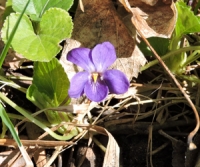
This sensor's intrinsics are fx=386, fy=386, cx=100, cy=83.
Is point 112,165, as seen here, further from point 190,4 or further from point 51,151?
point 190,4

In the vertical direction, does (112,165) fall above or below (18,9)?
below

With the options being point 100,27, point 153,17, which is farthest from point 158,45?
point 100,27

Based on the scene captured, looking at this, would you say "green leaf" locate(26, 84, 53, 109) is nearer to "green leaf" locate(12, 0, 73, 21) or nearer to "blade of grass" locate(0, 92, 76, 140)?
"blade of grass" locate(0, 92, 76, 140)

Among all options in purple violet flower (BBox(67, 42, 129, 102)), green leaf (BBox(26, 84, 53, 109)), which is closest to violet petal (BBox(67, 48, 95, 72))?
purple violet flower (BBox(67, 42, 129, 102))

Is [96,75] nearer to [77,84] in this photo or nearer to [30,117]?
[77,84]

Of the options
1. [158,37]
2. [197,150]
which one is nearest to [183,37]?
[158,37]

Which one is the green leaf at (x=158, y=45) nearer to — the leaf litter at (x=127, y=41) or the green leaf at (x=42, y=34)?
the leaf litter at (x=127, y=41)
